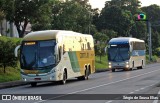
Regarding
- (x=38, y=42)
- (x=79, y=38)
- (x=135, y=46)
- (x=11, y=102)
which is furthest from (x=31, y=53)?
(x=135, y=46)

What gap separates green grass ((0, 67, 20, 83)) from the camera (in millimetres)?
33919

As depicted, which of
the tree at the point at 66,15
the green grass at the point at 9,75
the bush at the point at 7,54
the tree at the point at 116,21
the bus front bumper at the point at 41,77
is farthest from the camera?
the tree at the point at 116,21

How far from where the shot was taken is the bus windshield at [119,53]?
168ft

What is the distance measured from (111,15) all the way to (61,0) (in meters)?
41.9

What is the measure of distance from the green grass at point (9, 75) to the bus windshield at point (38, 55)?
5.20m

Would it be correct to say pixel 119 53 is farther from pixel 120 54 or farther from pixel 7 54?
pixel 7 54

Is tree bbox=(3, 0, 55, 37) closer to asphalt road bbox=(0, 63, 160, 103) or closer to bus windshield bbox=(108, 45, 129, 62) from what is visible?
bus windshield bbox=(108, 45, 129, 62)

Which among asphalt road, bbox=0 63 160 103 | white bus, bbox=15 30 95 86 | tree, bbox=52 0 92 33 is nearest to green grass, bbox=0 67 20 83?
white bus, bbox=15 30 95 86

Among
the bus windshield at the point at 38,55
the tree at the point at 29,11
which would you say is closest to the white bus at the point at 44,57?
the bus windshield at the point at 38,55

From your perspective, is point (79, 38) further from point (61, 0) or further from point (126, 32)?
point (126, 32)

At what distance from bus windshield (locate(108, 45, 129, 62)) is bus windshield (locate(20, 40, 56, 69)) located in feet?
77.5

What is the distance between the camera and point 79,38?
3372 centimetres

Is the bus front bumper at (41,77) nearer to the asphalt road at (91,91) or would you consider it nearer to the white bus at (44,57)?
the white bus at (44,57)

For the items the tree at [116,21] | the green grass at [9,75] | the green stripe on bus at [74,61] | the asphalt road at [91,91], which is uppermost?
the tree at [116,21]
